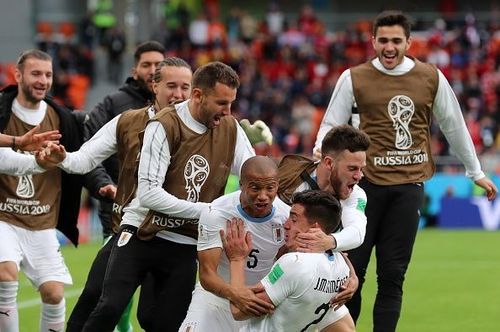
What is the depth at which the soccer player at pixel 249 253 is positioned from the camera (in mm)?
Answer: 7086

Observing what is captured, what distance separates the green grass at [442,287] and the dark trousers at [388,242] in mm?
2215

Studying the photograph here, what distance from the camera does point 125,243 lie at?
775cm

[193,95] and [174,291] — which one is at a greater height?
[193,95]

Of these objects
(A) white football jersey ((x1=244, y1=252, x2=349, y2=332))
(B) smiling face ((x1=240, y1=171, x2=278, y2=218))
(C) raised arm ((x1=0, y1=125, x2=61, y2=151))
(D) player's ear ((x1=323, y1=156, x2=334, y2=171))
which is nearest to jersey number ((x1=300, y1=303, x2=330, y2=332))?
(A) white football jersey ((x1=244, y1=252, x2=349, y2=332))

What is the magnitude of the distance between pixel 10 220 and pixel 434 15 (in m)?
30.0

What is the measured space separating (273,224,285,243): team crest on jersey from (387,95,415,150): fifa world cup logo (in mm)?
2077

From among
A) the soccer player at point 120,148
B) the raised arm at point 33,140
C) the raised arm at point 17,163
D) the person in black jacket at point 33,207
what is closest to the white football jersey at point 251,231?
the soccer player at point 120,148

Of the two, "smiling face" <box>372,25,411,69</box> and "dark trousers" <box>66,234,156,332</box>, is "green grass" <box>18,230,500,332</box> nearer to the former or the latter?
"dark trousers" <box>66,234,156,332</box>

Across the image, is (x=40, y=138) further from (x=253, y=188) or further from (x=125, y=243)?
(x=253, y=188)

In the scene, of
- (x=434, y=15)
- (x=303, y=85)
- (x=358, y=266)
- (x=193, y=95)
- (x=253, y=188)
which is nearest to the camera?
(x=253, y=188)

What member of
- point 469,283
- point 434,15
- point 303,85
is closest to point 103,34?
point 303,85

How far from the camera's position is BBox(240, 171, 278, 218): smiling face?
7.07 metres

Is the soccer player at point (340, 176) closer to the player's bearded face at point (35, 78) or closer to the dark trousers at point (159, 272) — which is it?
the dark trousers at point (159, 272)

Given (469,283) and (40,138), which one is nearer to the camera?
(40,138)
